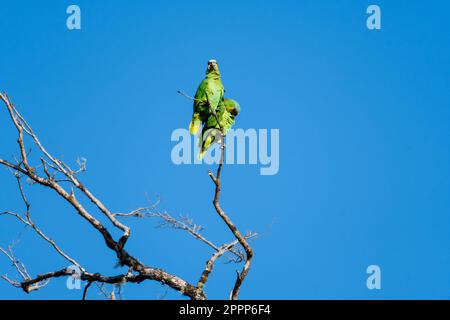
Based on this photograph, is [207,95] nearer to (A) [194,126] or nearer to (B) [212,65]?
(A) [194,126]

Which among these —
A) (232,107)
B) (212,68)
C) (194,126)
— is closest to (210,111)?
(194,126)

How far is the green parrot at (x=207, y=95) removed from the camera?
36.9 ft

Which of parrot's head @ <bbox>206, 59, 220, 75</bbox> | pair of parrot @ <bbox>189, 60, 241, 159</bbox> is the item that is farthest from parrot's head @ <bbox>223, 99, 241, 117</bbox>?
parrot's head @ <bbox>206, 59, 220, 75</bbox>

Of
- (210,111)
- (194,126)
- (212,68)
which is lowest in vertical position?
(194,126)

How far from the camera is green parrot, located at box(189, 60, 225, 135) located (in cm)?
1125

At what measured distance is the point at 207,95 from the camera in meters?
11.0

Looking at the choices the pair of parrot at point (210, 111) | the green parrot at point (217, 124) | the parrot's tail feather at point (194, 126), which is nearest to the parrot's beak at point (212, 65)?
the pair of parrot at point (210, 111)

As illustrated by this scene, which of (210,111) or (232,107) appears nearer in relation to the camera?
(210,111)

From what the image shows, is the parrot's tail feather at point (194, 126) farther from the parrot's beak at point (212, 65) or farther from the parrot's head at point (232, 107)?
the parrot's beak at point (212, 65)

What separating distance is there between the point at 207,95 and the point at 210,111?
0.83ft

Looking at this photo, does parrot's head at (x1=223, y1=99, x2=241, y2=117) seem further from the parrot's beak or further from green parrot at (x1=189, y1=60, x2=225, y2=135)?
the parrot's beak
